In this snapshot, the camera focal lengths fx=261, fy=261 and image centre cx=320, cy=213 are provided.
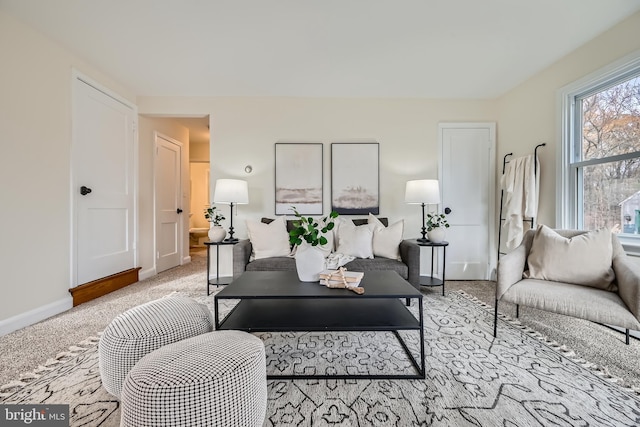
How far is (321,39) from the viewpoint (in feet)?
7.50

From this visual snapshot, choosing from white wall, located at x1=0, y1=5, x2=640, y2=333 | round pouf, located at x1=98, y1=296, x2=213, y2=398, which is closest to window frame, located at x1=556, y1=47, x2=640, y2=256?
white wall, located at x1=0, y1=5, x2=640, y2=333

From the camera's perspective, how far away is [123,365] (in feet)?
3.86

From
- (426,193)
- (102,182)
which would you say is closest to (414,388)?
(426,193)

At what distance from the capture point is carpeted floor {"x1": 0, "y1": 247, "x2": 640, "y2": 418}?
1.57 meters

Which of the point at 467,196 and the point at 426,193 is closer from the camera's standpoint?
the point at 426,193

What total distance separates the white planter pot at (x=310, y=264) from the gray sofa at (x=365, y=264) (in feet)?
2.94

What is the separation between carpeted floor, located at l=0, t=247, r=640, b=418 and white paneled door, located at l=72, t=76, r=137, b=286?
0.45 m

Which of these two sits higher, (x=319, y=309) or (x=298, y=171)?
(x=298, y=171)

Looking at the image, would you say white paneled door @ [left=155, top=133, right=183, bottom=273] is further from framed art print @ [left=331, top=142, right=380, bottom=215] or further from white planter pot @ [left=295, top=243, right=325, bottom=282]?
white planter pot @ [left=295, top=243, right=325, bottom=282]

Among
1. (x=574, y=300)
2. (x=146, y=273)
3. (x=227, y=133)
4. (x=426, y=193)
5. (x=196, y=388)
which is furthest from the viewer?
(x=146, y=273)

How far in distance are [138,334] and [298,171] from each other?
2602 millimetres

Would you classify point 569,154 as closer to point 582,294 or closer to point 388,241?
point 582,294

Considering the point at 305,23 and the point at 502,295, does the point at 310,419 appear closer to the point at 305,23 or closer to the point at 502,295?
the point at 502,295

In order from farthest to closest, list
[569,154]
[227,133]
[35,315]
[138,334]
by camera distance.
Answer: [227,133] → [569,154] → [35,315] → [138,334]
